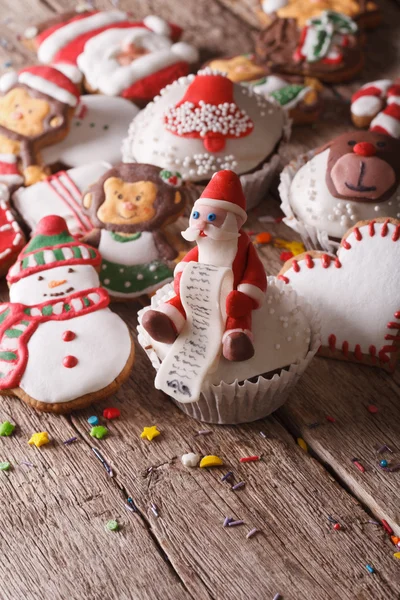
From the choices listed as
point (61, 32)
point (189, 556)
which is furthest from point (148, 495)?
point (61, 32)

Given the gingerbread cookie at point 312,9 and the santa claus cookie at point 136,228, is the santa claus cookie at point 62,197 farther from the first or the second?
the gingerbread cookie at point 312,9

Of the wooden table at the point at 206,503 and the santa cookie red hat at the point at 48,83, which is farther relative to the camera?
the santa cookie red hat at the point at 48,83

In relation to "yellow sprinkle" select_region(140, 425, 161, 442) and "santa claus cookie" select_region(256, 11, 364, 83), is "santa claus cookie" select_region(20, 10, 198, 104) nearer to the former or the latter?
"santa claus cookie" select_region(256, 11, 364, 83)

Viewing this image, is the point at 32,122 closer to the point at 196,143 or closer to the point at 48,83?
the point at 48,83

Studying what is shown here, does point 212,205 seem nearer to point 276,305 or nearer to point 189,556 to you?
point 276,305

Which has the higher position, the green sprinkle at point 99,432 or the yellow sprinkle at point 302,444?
the yellow sprinkle at point 302,444

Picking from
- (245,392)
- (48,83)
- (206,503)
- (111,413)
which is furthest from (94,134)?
(206,503)

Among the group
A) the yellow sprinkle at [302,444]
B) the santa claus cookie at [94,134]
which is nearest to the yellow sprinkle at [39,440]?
the yellow sprinkle at [302,444]
